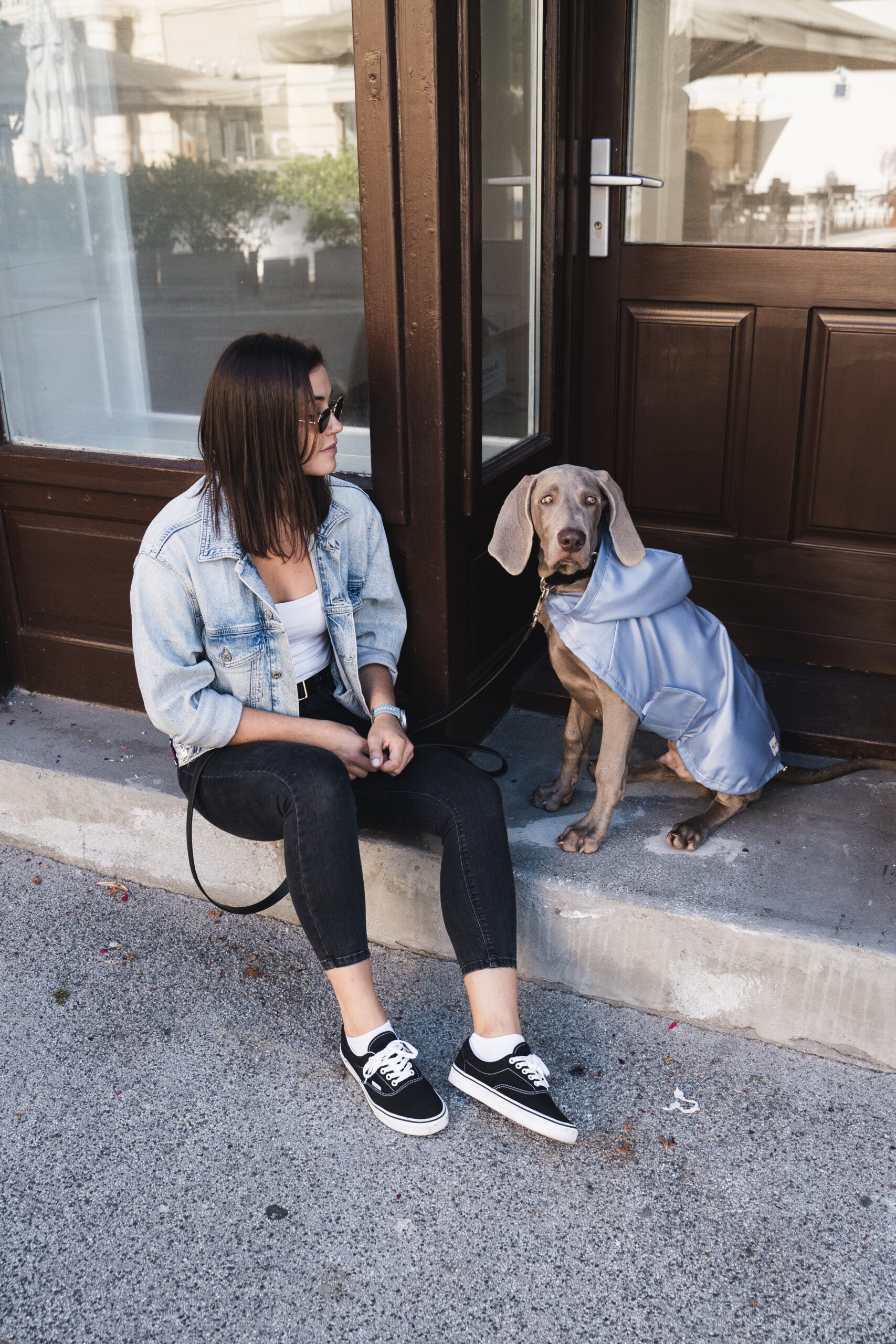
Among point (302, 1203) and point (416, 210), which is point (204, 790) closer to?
point (302, 1203)

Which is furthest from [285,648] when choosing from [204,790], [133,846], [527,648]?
[527,648]

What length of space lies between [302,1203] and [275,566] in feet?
4.41

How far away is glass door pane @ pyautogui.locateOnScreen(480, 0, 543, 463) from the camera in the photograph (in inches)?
116

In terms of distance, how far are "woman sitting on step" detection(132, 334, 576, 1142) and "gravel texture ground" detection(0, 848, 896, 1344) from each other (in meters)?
0.14

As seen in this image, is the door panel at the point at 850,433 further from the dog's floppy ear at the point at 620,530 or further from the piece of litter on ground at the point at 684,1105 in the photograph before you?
the piece of litter on ground at the point at 684,1105

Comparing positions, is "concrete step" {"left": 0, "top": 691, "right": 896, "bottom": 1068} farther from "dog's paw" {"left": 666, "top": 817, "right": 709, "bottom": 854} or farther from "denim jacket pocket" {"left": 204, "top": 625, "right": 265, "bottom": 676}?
"denim jacket pocket" {"left": 204, "top": 625, "right": 265, "bottom": 676}

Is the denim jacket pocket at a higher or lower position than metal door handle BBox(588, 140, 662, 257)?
lower

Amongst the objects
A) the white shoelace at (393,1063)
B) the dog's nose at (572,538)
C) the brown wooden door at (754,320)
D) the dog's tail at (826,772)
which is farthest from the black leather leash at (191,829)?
the brown wooden door at (754,320)

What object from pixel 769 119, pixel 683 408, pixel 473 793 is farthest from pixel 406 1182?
pixel 769 119

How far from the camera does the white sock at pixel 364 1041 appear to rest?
2.33m

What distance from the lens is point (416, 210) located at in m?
2.64

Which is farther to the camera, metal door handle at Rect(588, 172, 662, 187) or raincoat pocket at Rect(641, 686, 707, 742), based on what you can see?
metal door handle at Rect(588, 172, 662, 187)

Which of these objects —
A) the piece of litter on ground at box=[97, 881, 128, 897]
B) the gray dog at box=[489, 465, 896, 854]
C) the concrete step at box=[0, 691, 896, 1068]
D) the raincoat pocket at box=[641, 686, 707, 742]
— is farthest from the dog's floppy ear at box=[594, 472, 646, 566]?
the piece of litter on ground at box=[97, 881, 128, 897]

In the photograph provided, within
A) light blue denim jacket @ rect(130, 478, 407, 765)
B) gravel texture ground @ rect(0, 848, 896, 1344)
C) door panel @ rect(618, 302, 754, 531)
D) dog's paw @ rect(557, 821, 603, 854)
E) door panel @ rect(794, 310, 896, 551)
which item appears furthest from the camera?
door panel @ rect(618, 302, 754, 531)
